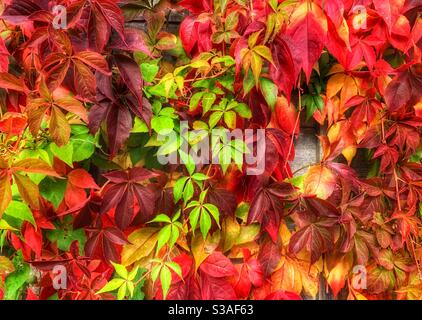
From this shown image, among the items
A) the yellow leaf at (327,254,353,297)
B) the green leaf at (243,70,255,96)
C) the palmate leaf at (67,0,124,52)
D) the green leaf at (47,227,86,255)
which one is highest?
the palmate leaf at (67,0,124,52)

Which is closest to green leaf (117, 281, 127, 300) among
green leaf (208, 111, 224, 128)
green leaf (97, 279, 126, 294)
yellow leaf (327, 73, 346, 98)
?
green leaf (97, 279, 126, 294)

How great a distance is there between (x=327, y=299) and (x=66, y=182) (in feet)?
2.86

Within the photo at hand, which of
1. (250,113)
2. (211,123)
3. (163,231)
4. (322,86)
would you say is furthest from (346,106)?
(163,231)

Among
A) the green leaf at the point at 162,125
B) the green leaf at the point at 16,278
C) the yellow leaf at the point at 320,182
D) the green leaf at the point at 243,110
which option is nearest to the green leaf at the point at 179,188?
the green leaf at the point at 162,125

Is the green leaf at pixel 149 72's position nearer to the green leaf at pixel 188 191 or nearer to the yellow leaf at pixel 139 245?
the green leaf at pixel 188 191

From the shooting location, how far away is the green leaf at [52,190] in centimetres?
125

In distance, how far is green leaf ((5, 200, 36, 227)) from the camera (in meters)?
1.15

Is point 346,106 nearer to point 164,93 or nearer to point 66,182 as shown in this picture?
point 164,93

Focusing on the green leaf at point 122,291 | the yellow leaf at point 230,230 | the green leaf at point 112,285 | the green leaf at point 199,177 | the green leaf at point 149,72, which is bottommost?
the green leaf at point 122,291

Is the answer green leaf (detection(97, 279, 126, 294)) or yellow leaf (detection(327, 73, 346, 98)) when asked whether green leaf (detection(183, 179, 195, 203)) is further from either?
yellow leaf (detection(327, 73, 346, 98))

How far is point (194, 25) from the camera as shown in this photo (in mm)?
1329

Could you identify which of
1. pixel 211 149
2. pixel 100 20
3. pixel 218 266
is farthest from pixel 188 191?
pixel 100 20

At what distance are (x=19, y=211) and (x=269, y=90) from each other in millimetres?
702

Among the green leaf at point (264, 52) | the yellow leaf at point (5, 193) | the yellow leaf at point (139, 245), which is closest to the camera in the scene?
the yellow leaf at point (5, 193)
